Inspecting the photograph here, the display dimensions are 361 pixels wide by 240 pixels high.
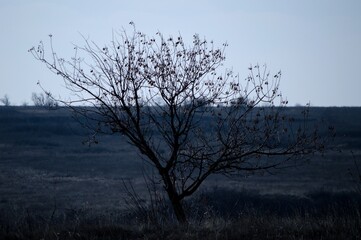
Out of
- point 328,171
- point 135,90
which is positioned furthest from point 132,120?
point 328,171

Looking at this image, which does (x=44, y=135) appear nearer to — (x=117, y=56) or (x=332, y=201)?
(x=332, y=201)

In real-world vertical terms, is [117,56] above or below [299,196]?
above

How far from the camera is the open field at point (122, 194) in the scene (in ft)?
20.9

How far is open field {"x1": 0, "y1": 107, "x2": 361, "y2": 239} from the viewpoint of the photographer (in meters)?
6.36

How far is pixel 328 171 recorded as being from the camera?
41.4 meters

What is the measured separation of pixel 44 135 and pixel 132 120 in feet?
209

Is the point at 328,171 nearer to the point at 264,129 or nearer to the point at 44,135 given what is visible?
the point at 264,129

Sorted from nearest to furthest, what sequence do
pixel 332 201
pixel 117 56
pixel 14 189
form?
1. pixel 117 56
2. pixel 332 201
3. pixel 14 189

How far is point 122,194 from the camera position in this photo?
31609 mm

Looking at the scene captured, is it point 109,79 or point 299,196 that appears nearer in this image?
point 109,79

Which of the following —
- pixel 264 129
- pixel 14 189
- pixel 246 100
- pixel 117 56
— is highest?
pixel 117 56

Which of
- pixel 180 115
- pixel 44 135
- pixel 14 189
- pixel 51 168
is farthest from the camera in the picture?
pixel 44 135

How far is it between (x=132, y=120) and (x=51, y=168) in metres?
39.2

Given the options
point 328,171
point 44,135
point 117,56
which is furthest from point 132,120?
point 44,135
